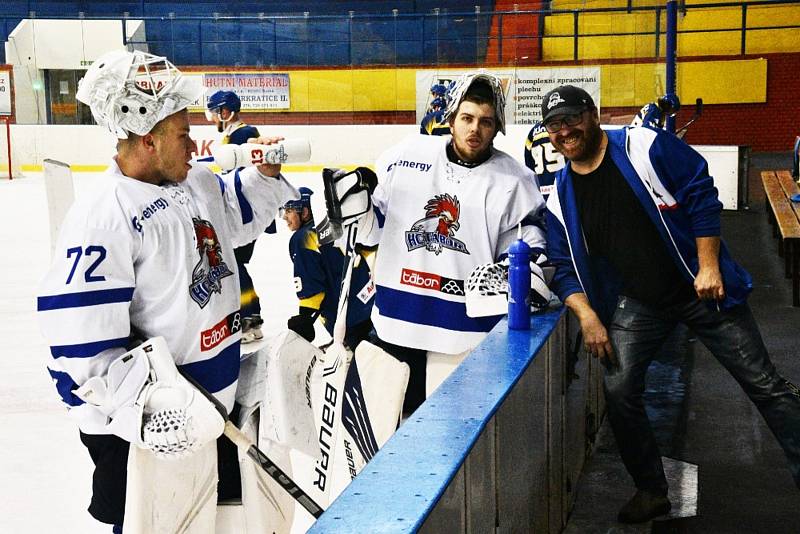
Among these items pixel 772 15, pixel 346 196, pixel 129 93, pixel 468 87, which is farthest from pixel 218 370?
pixel 772 15

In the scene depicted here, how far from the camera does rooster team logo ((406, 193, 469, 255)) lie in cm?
282

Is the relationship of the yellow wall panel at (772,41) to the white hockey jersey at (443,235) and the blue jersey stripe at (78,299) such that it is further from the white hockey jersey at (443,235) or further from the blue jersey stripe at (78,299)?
the blue jersey stripe at (78,299)

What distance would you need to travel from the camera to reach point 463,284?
2836 mm

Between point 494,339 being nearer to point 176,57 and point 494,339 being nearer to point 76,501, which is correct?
point 76,501

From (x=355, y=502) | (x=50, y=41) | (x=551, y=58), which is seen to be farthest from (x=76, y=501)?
(x=50, y=41)

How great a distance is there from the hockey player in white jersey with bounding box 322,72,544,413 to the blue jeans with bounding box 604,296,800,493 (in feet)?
1.24

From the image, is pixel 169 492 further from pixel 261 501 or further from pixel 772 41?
pixel 772 41

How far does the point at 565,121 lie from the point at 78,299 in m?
1.41

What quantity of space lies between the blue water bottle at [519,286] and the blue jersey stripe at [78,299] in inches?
41.2

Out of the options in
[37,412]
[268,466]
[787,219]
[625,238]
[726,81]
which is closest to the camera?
[268,466]

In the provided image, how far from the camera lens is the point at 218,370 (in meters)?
2.20

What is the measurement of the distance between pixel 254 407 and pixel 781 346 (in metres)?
3.77

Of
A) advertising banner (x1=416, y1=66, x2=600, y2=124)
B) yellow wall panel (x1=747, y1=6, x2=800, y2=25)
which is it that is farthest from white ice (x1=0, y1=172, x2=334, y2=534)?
yellow wall panel (x1=747, y1=6, x2=800, y2=25)

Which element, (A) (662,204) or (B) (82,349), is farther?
(A) (662,204)
